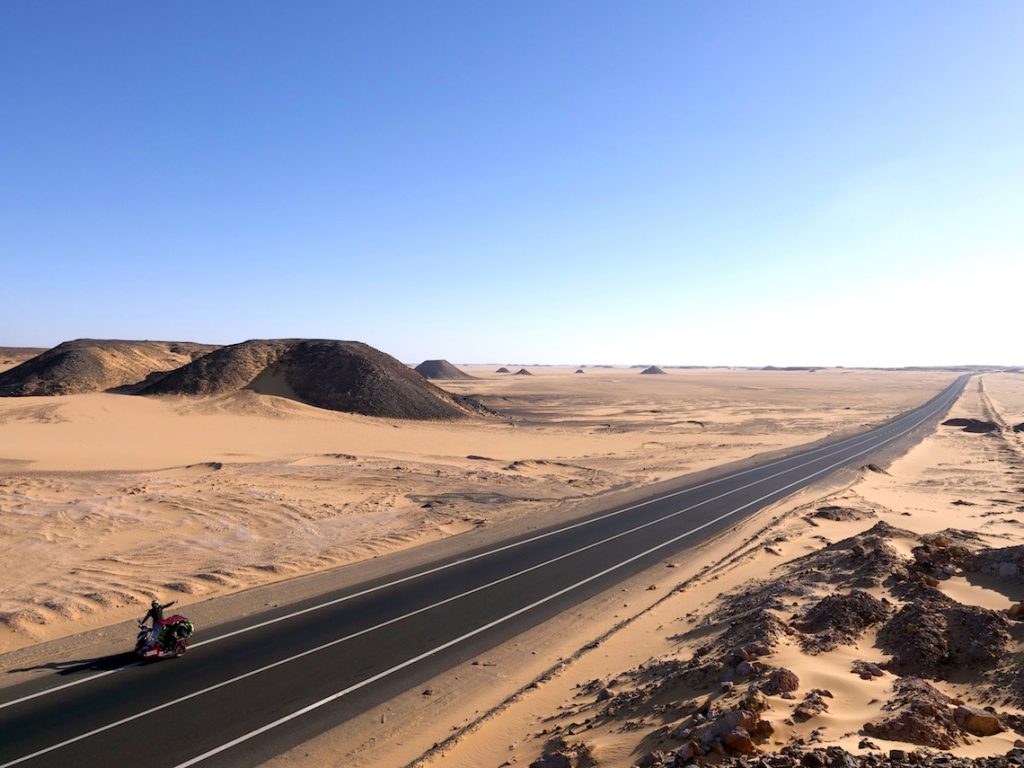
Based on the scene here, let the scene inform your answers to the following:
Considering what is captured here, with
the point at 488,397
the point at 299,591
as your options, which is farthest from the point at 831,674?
the point at 488,397

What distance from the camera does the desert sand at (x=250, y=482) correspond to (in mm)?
19453

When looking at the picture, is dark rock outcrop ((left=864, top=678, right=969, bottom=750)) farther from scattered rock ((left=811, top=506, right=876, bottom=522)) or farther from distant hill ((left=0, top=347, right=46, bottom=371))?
distant hill ((left=0, top=347, right=46, bottom=371))

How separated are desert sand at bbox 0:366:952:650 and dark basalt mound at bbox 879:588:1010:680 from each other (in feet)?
53.5

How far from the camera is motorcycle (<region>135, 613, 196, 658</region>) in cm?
1362

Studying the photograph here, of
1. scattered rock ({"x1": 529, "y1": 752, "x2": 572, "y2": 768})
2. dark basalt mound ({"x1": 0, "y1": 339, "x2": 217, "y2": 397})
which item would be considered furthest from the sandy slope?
dark basalt mound ({"x1": 0, "y1": 339, "x2": 217, "y2": 397})

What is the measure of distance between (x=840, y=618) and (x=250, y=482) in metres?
28.7

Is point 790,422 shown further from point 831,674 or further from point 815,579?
point 831,674

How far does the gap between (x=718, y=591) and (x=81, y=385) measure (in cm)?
7382

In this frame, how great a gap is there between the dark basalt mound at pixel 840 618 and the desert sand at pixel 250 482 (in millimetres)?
14850

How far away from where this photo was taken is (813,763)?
6844 millimetres

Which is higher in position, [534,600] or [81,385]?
[81,385]

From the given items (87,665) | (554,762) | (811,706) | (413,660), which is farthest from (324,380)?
(811,706)

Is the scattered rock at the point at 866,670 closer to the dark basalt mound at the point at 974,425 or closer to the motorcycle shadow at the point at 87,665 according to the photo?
the motorcycle shadow at the point at 87,665

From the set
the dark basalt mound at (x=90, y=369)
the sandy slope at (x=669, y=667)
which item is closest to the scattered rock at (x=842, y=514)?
the sandy slope at (x=669, y=667)
